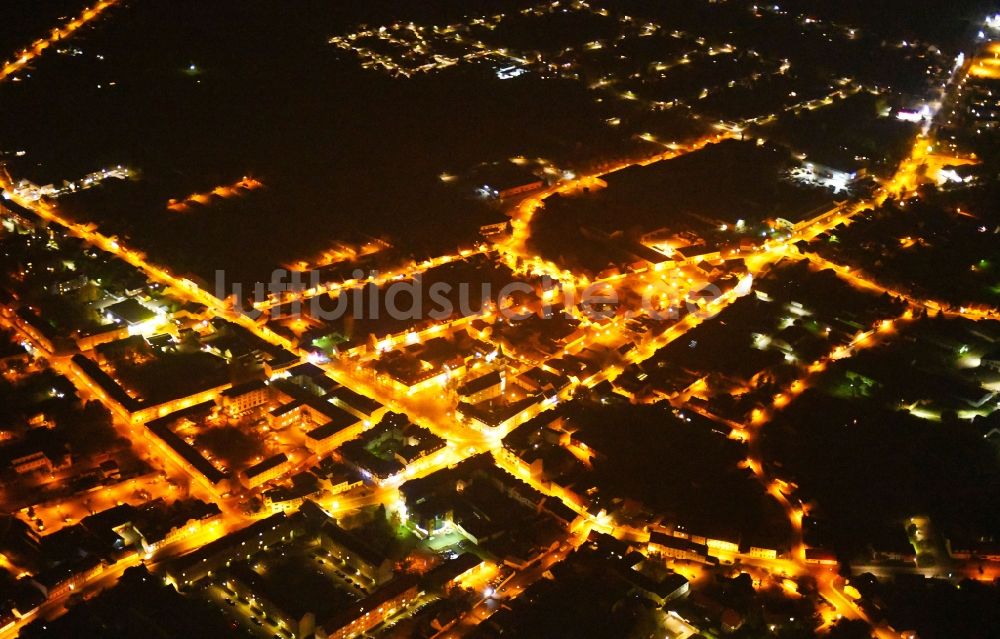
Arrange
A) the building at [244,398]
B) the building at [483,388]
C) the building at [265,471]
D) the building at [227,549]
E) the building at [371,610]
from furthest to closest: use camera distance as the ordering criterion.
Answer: the building at [483,388] < the building at [244,398] < the building at [265,471] < the building at [227,549] < the building at [371,610]

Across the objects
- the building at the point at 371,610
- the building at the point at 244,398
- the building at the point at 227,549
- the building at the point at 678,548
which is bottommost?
the building at the point at 678,548

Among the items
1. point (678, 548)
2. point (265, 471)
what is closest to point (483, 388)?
point (265, 471)

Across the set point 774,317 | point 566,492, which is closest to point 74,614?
point 566,492

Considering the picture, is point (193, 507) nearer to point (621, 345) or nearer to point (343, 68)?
point (621, 345)

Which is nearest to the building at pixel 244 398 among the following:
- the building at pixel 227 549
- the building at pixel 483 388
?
the building at pixel 227 549

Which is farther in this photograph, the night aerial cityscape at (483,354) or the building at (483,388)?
the building at (483,388)

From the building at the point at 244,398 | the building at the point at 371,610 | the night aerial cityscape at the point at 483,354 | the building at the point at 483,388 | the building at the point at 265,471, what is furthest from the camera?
the building at the point at 483,388

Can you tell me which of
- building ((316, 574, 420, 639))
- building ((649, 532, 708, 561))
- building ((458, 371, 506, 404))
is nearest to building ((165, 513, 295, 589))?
building ((316, 574, 420, 639))

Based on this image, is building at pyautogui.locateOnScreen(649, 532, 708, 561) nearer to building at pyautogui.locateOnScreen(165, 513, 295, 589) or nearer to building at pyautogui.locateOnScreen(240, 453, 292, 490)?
building at pyautogui.locateOnScreen(165, 513, 295, 589)

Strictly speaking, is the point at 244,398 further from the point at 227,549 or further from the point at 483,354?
the point at 483,354

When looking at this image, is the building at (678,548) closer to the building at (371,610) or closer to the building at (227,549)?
the building at (371,610)
